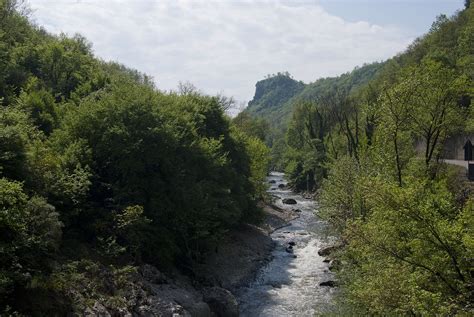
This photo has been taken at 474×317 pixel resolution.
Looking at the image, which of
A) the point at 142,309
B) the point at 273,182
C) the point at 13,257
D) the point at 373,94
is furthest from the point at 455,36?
the point at 13,257

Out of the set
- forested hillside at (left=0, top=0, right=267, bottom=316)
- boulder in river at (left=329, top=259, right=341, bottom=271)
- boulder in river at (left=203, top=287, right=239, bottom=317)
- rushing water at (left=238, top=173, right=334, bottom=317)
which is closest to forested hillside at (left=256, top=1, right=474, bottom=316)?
boulder in river at (left=329, top=259, right=341, bottom=271)

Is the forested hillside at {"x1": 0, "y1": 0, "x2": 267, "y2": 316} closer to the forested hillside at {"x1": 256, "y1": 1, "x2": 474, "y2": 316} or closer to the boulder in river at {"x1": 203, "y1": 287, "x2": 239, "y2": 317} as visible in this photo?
the boulder in river at {"x1": 203, "y1": 287, "x2": 239, "y2": 317}

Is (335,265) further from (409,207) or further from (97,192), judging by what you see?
(97,192)

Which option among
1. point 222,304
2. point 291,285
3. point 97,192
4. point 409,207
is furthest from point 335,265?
point 97,192

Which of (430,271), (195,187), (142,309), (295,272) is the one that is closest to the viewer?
(430,271)

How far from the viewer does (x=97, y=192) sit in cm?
2822

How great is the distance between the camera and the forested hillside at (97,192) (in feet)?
59.0

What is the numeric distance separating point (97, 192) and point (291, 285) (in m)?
15.6

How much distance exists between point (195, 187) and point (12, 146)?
13.1 metres

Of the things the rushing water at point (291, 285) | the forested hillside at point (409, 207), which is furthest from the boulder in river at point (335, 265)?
the rushing water at point (291, 285)

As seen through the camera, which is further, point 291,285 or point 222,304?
point 291,285

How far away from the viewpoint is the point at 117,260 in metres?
25.3

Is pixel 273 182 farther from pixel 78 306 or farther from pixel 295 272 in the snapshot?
pixel 78 306

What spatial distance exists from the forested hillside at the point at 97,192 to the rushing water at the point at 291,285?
5.21 meters
